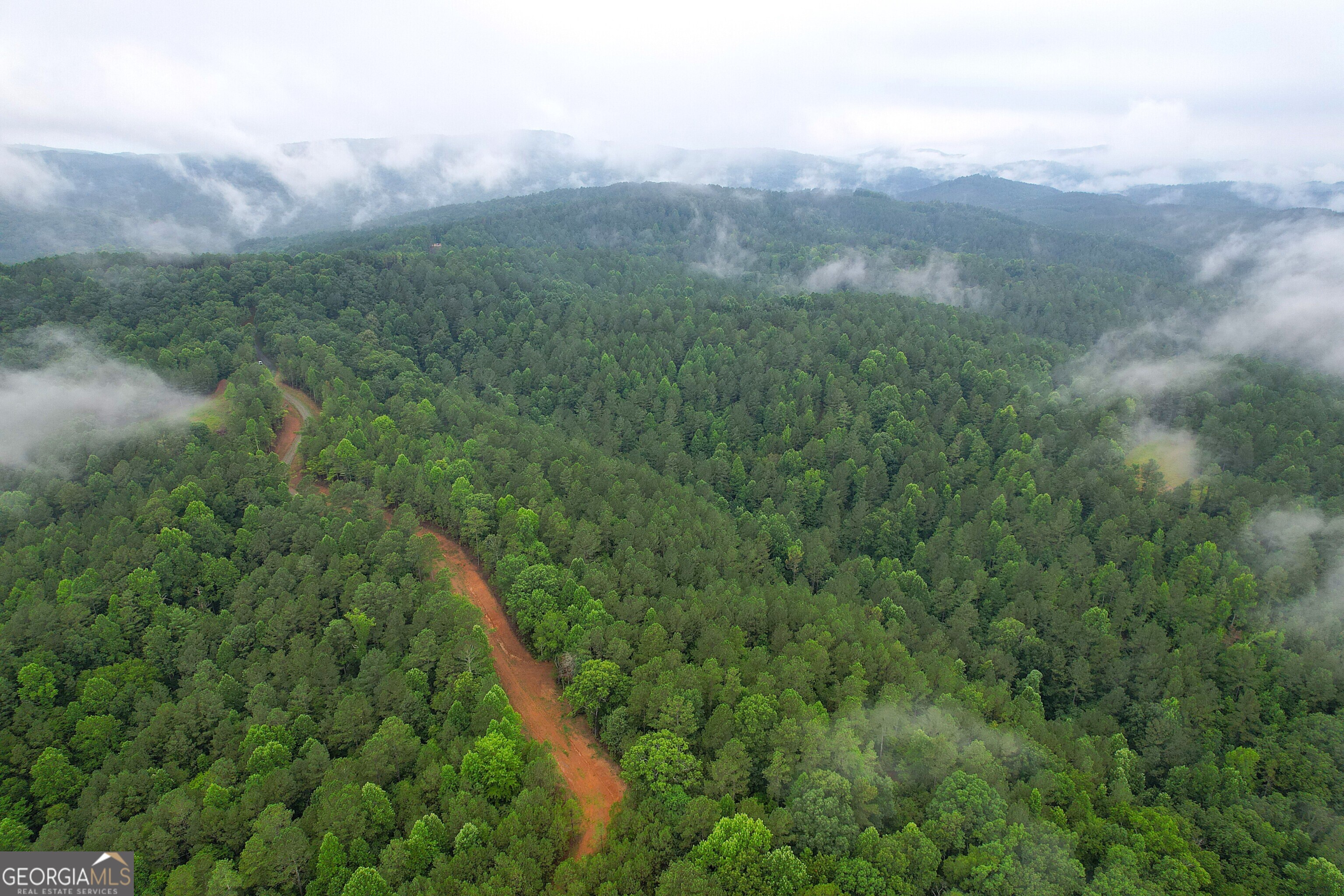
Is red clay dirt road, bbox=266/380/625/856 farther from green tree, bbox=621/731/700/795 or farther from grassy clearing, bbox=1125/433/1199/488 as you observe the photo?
grassy clearing, bbox=1125/433/1199/488

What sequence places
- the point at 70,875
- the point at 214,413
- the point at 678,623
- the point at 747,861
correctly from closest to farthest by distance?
the point at 747,861
the point at 70,875
the point at 678,623
the point at 214,413

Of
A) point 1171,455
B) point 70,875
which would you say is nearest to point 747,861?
point 70,875

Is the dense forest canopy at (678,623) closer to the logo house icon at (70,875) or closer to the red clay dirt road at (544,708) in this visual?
the logo house icon at (70,875)

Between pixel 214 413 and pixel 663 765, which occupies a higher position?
pixel 214 413

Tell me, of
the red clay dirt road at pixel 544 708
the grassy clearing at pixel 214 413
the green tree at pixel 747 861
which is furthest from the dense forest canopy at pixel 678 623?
the grassy clearing at pixel 214 413

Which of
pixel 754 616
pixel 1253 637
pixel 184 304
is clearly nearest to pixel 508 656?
pixel 754 616

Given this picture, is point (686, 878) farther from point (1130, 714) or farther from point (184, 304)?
point (184, 304)

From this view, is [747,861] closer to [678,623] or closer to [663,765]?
[663,765]
